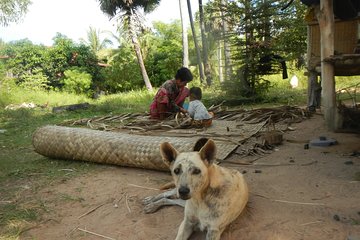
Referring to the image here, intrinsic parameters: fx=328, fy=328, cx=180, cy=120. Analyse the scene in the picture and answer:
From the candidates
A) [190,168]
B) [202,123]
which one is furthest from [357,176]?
[202,123]

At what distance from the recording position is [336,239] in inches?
92.8

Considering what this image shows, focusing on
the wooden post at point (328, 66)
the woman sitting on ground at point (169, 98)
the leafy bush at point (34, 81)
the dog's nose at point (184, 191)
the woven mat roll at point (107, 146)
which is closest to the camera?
the dog's nose at point (184, 191)

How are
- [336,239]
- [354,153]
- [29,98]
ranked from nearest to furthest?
[336,239], [354,153], [29,98]

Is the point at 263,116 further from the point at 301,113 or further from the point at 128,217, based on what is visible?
the point at 128,217

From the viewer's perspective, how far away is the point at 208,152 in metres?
2.46

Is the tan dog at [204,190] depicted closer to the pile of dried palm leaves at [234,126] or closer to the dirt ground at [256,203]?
the dirt ground at [256,203]

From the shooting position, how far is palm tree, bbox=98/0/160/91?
18095mm

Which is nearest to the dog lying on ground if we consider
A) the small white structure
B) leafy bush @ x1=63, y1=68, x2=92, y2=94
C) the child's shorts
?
the child's shorts

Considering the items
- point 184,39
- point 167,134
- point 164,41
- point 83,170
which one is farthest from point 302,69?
point 83,170

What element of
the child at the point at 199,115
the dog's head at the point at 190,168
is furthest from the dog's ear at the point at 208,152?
the child at the point at 199,115

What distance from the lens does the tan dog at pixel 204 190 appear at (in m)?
2.35

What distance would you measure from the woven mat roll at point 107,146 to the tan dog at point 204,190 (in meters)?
1.38

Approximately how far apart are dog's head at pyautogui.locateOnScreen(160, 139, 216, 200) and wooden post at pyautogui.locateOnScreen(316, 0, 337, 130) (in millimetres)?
3915

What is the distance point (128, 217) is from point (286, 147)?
9.11 ft
